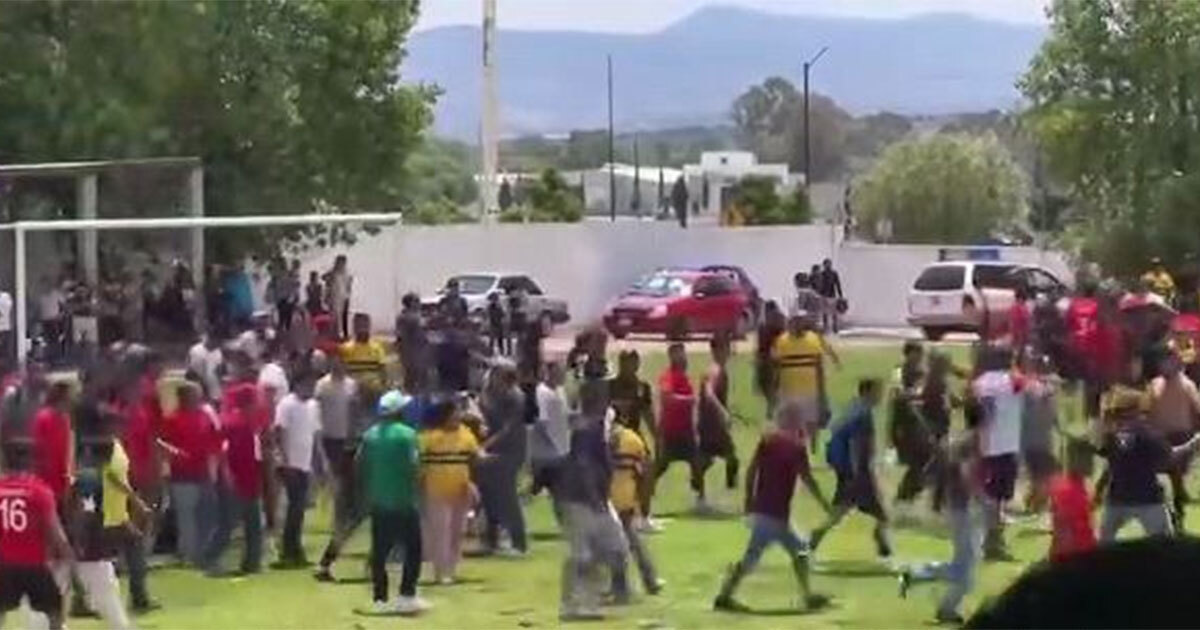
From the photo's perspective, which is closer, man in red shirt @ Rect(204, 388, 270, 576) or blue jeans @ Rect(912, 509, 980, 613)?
blue jeans @ Rect(912, 509, 980, 613)

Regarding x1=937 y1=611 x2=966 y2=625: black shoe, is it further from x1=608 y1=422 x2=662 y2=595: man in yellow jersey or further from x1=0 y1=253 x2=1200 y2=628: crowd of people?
x1=608 y1=422 x2=662 y2=595: man in yellow jersey

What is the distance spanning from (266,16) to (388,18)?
297 cm

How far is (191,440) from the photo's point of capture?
16609mm

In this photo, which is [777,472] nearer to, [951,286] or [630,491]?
[630,491]

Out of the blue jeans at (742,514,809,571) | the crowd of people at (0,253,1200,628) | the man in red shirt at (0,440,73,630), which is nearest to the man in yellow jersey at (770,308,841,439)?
the crowd of people at (0,253,1200,628)

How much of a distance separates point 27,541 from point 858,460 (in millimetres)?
6001

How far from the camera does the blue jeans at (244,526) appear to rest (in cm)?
1719

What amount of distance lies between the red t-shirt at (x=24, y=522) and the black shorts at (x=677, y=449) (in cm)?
807

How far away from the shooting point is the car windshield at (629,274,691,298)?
44.6 metres

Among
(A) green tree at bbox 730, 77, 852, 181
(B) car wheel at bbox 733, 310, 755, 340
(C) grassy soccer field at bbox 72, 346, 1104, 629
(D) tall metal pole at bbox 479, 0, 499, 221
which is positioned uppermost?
(A) green tree at bbox 730, 77, 852, 181

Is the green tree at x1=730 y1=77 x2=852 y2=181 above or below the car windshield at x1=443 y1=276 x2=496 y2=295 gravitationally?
above

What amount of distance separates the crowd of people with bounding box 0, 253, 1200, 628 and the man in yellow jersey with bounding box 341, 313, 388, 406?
32mm

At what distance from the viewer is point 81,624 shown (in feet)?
49.2

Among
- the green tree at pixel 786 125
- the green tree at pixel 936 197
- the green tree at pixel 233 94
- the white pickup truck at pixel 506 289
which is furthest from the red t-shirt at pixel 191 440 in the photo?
the green tree at pixel 786 125
